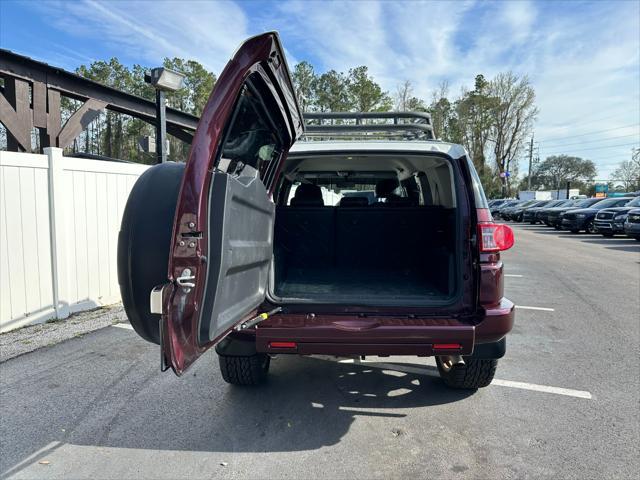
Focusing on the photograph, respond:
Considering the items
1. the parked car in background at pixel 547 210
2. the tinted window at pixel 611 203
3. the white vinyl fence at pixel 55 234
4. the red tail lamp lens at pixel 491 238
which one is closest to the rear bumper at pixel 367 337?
the red tail lamp lens at pixel 491 238

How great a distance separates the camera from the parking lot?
8.43 ft

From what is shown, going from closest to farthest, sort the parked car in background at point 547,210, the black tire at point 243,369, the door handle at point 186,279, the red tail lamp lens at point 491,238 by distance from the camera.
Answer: the door handle at point 186,279
the red tail lamp lens at point 491,238
the black tire at point 243,369
the parked car in background at point 547,210

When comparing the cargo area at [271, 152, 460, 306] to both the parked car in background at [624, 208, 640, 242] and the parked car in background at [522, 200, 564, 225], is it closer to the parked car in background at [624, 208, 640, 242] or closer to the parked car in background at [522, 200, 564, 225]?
the parked car in background at [624, 208, 640, 242]

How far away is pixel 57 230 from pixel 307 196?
3283mm

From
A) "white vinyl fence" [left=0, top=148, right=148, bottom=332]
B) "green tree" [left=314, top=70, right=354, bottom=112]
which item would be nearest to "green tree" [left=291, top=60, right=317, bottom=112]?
"green tree" [left=314, top=70, right=354, bottom=112]

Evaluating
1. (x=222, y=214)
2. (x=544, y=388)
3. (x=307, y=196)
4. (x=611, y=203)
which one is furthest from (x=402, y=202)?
(x=611, y=203)

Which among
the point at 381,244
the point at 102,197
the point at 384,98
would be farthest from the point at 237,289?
the point at 384,98

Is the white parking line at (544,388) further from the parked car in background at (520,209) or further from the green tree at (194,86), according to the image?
the green tree at (194,86)

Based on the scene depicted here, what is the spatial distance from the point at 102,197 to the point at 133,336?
2.37 m

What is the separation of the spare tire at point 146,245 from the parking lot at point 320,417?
1.05 m

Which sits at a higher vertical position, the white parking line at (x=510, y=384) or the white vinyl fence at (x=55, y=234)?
the white vinyl fence at (x=55, y=234)

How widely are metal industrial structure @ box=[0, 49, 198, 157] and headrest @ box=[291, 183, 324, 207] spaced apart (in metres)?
6.55

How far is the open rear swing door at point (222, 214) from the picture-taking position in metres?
1.89

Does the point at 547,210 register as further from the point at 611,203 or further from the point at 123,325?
the point at 123,325
